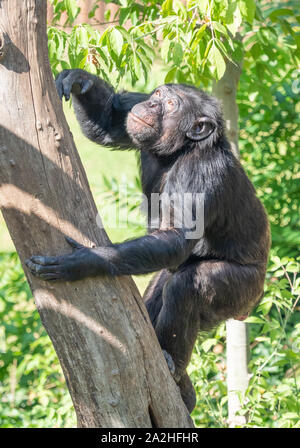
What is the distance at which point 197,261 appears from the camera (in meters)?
4.32

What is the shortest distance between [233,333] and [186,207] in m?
2.16

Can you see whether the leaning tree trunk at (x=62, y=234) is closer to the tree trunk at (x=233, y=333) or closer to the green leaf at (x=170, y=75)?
the green leaf at (x=170, y=75)

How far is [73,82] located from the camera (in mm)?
3975

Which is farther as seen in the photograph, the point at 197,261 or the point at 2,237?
the point at 2,237

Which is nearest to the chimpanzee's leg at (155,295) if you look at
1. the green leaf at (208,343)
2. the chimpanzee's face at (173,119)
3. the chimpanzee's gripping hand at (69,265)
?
the green leaf at (208,343)

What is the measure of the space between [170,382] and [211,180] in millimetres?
1373

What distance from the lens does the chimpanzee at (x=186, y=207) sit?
3.97m

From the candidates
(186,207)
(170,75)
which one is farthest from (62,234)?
(170,75)

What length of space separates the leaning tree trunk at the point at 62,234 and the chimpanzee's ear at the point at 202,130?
1.24 metres

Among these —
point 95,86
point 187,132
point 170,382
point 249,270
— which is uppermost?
point 95,86

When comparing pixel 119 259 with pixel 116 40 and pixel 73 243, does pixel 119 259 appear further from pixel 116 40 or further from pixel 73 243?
pixel 116 40

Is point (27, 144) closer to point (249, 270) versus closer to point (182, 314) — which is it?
point (182, 314)

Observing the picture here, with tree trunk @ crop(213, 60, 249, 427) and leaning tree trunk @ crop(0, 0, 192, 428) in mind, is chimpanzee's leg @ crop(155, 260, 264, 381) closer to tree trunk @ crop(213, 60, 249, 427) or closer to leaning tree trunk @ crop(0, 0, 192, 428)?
leaning tree trunk @ crop(0, 0, 192, 428)
